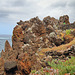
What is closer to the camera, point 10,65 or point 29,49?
point 10,65

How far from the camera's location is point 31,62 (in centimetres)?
1207

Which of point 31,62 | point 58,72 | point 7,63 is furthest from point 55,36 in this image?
point 58,72

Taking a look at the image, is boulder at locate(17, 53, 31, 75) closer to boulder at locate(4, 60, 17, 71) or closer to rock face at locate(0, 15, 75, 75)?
rock face at locate(0, 15, 75, 75)

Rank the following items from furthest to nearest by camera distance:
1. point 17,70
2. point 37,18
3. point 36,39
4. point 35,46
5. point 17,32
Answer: point 37,18 < point 17,32 < point 36,39 < point 35,46 < point 17,70

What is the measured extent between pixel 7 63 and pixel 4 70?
0.95 m

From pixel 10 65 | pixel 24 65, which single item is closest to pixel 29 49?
pixel 24 65

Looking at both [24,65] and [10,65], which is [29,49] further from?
[10,65]

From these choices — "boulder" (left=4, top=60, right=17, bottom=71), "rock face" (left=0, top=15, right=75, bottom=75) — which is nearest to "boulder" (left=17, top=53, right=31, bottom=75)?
"rock face" (left=0, top=15, right=75, bottom=75)

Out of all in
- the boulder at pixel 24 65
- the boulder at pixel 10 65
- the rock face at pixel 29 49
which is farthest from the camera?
the rock face at pixel 29 49

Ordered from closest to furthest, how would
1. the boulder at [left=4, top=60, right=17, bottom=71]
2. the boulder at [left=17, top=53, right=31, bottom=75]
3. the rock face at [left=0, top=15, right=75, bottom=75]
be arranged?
the boulder at [left=17, top=53, right=31, bottom=75] < the boulder at [left=4, top=60, right=17, bottom=71] < the rock face at [left=0, top=15, right=75, bottom=75]

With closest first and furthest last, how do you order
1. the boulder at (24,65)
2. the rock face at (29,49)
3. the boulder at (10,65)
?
1. the boulder at (24,65)
2. the boulder at (10,65)
3. the rock face at (29,49)

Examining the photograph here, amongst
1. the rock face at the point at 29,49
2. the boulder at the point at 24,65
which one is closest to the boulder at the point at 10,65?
→ the rock face at the point at 29,49

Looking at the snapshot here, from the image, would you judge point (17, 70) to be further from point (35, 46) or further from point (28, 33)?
point (28, 33)

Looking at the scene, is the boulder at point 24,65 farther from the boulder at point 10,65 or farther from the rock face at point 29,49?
the boulder at point 10,65
